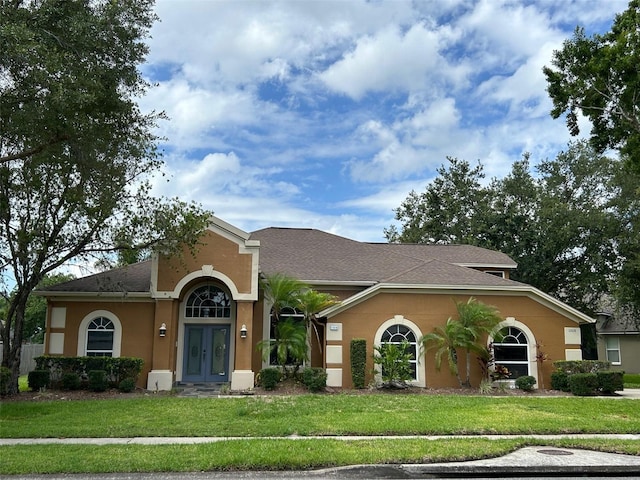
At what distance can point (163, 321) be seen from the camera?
1862cm

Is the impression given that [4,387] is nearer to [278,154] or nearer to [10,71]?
[10,71]

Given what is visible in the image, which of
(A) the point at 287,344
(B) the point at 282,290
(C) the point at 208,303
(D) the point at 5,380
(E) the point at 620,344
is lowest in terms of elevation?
(D) the point at 5,380

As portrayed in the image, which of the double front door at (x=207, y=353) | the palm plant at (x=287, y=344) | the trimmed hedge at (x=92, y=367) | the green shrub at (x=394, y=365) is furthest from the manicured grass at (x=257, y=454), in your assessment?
the double front door at (x=207, y=353)

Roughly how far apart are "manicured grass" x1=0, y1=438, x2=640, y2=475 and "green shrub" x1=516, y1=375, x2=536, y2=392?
8597mm

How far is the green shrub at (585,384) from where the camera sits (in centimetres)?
1748

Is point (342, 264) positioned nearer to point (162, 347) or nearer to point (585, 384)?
point (162, 347)

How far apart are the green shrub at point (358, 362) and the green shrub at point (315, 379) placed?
1184 mm

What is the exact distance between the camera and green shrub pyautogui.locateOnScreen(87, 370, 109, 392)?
1695cm

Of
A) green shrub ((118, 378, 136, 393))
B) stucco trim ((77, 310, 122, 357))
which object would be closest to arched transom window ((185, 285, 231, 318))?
stucco trim ((77, 310, 122, 357))

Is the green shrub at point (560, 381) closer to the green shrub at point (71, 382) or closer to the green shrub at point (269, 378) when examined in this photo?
the green shrub at point (269, 378)

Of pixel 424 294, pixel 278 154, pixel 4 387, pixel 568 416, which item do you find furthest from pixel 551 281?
pixel 4 387

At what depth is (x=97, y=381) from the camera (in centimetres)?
1695

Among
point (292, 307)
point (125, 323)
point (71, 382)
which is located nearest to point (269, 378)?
point (292, 307)

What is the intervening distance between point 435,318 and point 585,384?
16.8 feet
